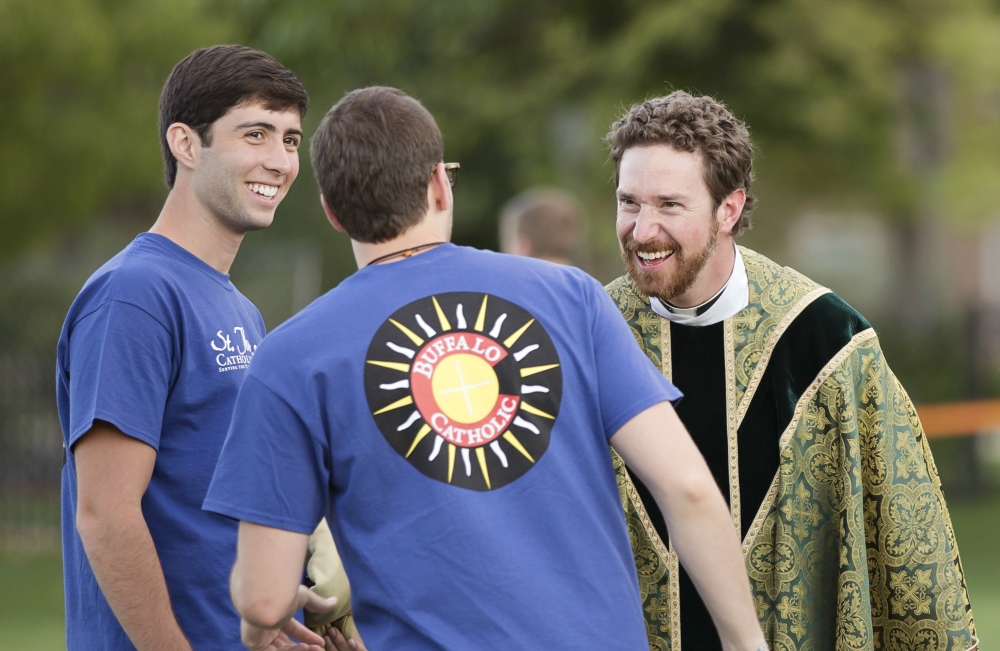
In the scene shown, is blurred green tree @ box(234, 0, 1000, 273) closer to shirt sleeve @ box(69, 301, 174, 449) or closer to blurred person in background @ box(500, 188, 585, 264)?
blurred person in background @ box(500, 188, 585, 264)

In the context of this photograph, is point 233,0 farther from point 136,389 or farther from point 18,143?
point 136,389

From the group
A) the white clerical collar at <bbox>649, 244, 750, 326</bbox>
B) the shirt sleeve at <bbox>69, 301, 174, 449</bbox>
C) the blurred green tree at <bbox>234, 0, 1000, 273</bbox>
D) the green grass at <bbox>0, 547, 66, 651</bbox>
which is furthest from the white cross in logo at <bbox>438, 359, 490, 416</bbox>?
the blurred green tree at <bbox>234, 0, 1000, 273</bbox>

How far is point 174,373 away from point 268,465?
61 cm

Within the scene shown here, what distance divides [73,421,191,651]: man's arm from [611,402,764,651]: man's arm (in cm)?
104

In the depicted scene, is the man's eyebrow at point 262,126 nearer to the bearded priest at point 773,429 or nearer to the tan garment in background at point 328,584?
the bearded priest at point 773,429

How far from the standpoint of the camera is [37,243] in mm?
13242

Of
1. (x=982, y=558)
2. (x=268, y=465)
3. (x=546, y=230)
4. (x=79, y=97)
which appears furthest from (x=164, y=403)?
(x=79, y=97)

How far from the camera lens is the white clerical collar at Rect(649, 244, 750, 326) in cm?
329

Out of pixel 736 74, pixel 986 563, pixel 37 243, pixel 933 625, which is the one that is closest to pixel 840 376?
pixel 933 625

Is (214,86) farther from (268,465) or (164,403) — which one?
(268,465)

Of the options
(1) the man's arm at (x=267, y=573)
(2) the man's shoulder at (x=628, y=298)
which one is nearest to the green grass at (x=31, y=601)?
(2) the man's shoulder at (x=628, y=298)

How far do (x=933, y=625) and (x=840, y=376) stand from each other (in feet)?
2.23

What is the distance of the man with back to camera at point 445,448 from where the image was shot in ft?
7.22

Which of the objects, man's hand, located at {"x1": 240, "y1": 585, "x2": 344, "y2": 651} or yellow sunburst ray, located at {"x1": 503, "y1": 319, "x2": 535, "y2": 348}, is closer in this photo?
yellow sunburst ray, located at {"x1": 503, "y1": 319, "x2": 535, "y2": 348}
